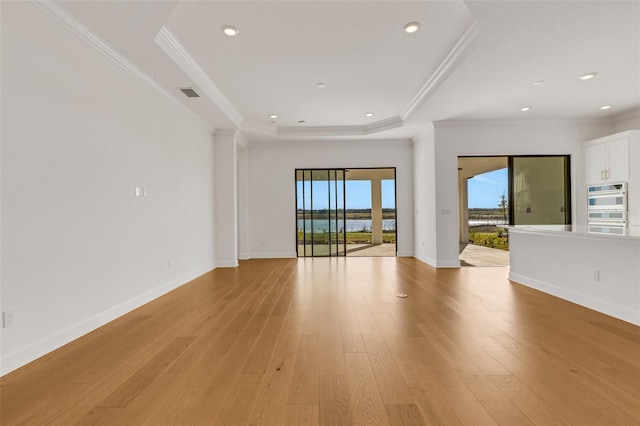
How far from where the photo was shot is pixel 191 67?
3.83 meters

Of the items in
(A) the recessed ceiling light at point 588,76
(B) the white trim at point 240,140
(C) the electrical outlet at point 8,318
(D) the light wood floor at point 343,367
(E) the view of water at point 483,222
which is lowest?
(D) the light wood floor at point 343,367

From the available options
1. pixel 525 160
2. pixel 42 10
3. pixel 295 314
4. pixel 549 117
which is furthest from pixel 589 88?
pixel 42 10

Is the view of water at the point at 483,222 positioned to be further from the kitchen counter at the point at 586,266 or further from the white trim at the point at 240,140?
the white trim at the point at 240,140

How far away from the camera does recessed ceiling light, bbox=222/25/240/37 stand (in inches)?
123

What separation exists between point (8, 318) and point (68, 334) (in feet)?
1.89

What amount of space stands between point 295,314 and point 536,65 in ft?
13.9

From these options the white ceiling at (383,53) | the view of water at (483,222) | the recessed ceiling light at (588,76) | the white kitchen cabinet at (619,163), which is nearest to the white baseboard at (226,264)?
the white ceiling at (383,53)

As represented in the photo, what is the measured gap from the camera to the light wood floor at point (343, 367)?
1644 millimetres

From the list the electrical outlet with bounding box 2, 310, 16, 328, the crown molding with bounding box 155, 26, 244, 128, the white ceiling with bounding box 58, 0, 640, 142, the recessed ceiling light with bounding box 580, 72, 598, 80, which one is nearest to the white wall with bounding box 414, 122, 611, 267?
the white ceiling with bounding box 58, 0, 640, 142

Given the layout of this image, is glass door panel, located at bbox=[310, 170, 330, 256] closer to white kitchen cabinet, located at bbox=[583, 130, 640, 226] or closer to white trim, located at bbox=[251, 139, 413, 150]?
white trim, located at bbox=[251, 139, 413, 150]

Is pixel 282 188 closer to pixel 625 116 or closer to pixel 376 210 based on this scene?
pixel 376 210

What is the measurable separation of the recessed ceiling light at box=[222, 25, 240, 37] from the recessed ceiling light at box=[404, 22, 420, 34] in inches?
69.7

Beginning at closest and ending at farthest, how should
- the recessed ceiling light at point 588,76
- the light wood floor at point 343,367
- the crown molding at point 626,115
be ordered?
the light wood floor at point 343,367 < the recessed ceiling light at point 588,76 < the crown molding at point 626,115

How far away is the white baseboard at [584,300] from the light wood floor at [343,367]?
4.7 inches
